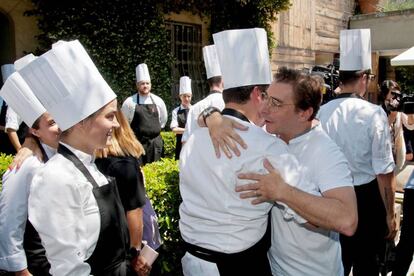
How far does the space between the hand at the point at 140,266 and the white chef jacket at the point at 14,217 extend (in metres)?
0.55

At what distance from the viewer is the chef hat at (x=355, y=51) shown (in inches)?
134

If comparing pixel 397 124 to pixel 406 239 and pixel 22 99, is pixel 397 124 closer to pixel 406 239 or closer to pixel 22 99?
pixel 406 239

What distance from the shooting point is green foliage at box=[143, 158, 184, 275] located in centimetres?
338

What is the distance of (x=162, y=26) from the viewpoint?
962cm

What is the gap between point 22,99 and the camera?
237cm

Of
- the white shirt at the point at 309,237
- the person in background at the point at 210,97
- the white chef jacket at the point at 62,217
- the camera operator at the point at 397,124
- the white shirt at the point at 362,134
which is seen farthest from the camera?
the camera operator at the point at 397,124

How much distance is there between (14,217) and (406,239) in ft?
9.85

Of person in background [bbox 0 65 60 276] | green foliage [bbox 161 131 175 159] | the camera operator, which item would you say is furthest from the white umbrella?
person in background [bbox 0 65 60 276]

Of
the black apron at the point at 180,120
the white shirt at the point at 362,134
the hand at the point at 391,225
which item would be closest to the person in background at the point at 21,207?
the white shirt at the point at 362,134

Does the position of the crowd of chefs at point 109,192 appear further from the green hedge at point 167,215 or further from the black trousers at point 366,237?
the black trousers at point 366,237

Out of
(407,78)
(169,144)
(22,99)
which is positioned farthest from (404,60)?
(407,78)

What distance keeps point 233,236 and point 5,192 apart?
4.19 ft

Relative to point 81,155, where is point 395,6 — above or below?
above

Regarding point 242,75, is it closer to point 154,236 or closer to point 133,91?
point 154,236
